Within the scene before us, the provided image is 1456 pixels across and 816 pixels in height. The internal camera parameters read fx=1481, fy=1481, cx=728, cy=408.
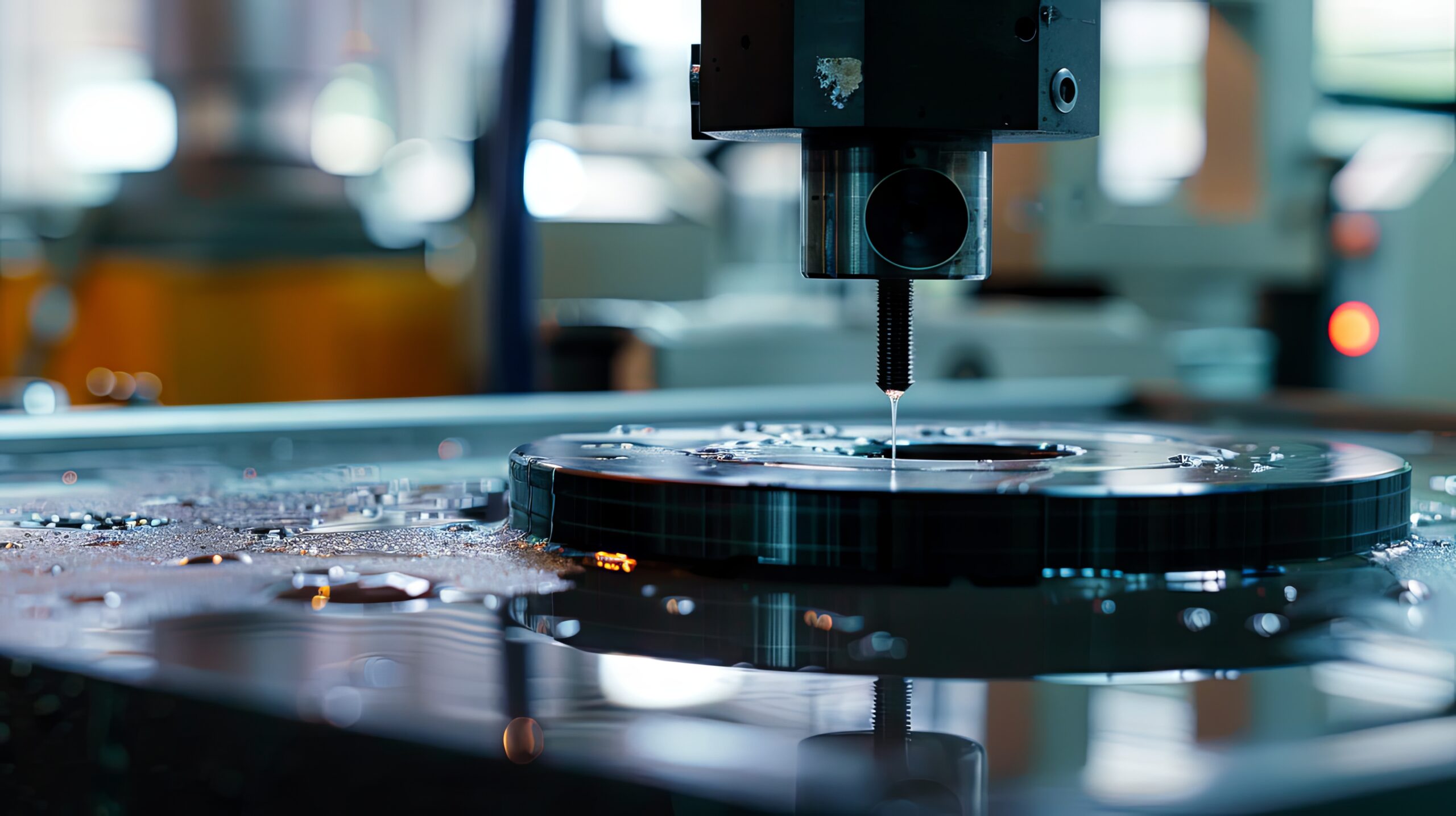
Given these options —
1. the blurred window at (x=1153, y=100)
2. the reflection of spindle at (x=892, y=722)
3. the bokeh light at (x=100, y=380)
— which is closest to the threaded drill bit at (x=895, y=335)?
the reflection of spindle at (x=892, y=722)

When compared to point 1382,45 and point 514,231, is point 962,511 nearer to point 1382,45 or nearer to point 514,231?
point 514,231

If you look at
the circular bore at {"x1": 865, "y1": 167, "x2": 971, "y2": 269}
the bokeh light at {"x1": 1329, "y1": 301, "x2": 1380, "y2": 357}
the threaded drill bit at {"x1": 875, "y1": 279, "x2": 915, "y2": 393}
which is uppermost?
the circular bore at {"x1": 865, "y1": 167, "x2": 971, "y2": 269}

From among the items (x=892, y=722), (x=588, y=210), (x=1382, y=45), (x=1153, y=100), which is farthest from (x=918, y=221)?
(x=1382, y=45)

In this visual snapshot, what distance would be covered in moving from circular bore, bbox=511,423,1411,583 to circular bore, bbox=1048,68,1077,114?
160 mm

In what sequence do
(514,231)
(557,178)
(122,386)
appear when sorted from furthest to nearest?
(557,178)
(122,386)
(514,231)

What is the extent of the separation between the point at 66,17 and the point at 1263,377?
3089mm

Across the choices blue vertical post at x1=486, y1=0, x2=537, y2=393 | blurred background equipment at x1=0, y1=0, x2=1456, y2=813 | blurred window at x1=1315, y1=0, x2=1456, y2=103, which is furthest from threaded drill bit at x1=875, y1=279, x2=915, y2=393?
blurred window at x1=1315, y1=0, x2=1456, y2=103

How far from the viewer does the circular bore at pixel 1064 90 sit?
0.65 metres

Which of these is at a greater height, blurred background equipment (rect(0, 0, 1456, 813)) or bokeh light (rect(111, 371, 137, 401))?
blurred background equipment (rect(0, 0, 1456, 813))

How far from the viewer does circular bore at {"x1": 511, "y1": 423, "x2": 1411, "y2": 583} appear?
571mm

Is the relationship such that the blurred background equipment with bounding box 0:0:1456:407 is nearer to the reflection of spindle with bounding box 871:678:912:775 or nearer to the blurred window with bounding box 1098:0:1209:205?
the blurred window with bounding box 1098:0:1209:205

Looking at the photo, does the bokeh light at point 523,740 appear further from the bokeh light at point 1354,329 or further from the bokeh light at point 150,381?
the bokeh light at point 1354,329

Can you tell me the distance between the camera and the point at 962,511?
569 mm

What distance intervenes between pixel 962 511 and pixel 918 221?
0.15 m
